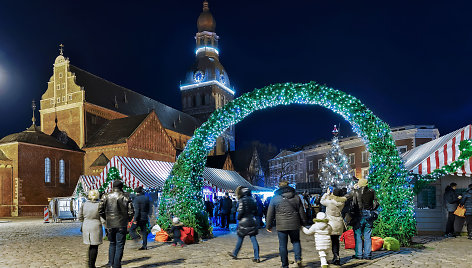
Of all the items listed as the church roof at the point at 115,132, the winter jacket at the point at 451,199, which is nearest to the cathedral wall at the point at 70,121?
the church roof at the point at 115,132

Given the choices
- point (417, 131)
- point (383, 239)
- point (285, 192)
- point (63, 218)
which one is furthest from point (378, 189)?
point (417, 131)

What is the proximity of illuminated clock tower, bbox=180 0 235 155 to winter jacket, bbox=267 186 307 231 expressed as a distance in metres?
73.7

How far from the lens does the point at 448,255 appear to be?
9586mm

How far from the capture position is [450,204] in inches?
547

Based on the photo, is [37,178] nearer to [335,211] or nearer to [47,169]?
[47,169]

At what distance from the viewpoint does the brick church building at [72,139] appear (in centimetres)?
3847

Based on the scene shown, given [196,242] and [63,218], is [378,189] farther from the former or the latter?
[63,218]

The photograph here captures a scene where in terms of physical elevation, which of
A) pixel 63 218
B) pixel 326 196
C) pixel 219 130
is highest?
pixel 219 130

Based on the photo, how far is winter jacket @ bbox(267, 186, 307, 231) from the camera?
25.8 feet

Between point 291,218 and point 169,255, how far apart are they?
12.1ft

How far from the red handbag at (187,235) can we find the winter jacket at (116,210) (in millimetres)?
4331

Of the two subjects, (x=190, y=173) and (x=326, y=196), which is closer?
(x=326, y=196)

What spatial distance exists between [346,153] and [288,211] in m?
49.7

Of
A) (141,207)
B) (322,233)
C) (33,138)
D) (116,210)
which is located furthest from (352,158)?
(116,210)
